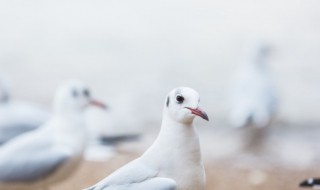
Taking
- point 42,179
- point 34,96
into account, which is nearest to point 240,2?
point 34,96

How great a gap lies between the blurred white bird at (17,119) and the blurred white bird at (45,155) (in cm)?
36

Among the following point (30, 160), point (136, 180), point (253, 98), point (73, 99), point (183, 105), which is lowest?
point (136, 180)

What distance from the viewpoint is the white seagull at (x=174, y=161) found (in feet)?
4.29

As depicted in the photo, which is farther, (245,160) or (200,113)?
(245,160)

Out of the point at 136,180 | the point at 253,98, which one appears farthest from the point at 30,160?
the point at 253,98

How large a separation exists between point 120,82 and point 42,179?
173 centimetres

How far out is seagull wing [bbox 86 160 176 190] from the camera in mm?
1301

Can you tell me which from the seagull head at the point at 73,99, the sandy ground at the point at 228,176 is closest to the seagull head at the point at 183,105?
the seagull head at the point at 73,99

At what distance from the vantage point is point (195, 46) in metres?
3.93

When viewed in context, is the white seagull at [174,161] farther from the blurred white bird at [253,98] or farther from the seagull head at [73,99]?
the blurred white bird at [253,98]

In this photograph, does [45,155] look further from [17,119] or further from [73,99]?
[17,119]

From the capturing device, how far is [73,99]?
2.17 m

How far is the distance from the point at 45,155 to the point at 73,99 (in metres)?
0.22

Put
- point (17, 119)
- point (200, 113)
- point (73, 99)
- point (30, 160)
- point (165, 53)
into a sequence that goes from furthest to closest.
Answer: point (165, 53) → point (17, 119) → point (73, 99) → point (30, 160) → point (200, 113)
